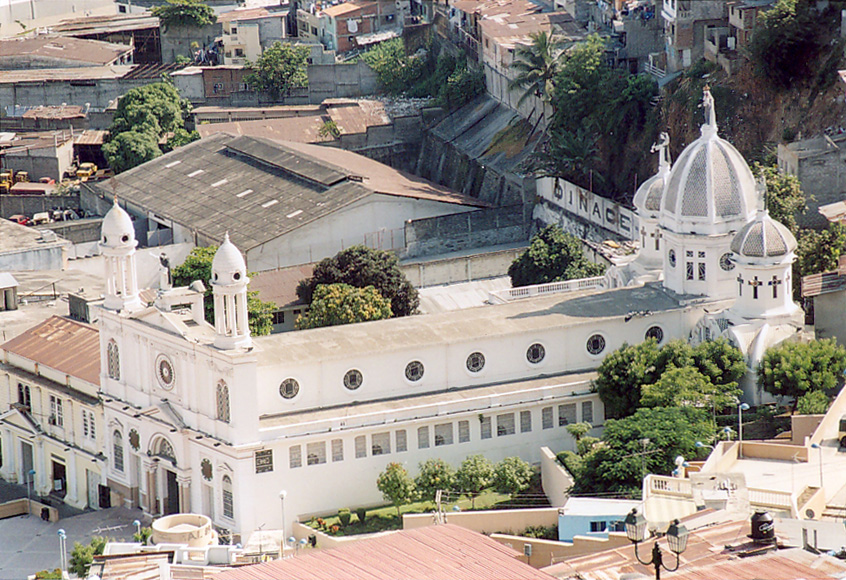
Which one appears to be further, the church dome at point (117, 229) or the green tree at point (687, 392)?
→ the church dome at point (117, 229)

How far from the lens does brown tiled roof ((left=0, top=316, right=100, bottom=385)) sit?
93.5 meters

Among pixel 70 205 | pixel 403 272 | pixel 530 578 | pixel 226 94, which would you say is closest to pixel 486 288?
pixel 403 272

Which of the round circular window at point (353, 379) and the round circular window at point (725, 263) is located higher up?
the round circular window at point (725, 263)

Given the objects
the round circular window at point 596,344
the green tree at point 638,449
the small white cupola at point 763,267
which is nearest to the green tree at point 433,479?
the green tree at point 638,449

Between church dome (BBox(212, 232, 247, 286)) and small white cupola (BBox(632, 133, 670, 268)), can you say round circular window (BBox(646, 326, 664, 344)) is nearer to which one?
small white cupola (BBox(632, 133, 670, 268))

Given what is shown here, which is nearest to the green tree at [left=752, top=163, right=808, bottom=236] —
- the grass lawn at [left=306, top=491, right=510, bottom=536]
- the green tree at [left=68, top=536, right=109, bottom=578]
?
the grass lawn at [left=306, top=491, right=510, bottom=536]

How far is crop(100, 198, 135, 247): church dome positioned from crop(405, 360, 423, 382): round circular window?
537 inches

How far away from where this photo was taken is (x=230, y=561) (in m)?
78.4

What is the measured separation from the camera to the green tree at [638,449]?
263 feet

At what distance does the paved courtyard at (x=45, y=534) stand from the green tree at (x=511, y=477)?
1579 centimetres

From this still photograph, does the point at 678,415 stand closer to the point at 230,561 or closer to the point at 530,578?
the point at 230,561

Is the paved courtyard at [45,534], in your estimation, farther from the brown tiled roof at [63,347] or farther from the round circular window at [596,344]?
the round circular window at [596,344]

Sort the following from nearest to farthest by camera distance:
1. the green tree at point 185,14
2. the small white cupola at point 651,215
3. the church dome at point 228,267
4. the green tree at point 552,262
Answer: the church dome at point 228,267 → the small white cupola at point 651,215 → the green tree at point 552,262 → the green tree at point 185,14

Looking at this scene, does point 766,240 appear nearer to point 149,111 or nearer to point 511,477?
point 511,477
